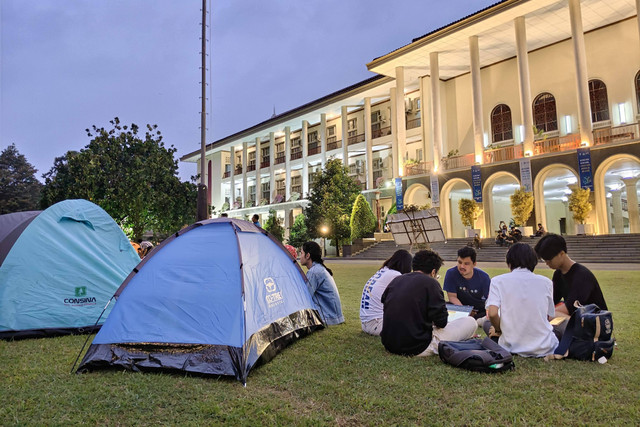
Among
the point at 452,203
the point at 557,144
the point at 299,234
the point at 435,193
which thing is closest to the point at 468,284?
the point at 557,144

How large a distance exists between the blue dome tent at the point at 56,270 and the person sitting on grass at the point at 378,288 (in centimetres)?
329

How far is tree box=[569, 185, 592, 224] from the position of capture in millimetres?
20016

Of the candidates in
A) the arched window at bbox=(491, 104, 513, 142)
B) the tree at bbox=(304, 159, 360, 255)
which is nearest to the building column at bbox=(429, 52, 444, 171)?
the arched window at bbox=(491, 104, 513, 142)

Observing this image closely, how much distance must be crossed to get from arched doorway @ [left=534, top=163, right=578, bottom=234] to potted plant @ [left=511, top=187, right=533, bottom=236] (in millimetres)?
977

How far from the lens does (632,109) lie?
22.0 m

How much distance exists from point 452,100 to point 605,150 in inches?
437

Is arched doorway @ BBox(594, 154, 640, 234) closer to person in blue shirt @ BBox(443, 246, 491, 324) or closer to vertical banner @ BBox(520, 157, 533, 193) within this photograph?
vertical banner @ BBox(520, 157, 533, 193)

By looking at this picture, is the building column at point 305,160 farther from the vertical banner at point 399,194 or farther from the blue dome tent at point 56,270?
the blue dome tent at point 56,270

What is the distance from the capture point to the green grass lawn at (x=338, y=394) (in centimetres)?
277

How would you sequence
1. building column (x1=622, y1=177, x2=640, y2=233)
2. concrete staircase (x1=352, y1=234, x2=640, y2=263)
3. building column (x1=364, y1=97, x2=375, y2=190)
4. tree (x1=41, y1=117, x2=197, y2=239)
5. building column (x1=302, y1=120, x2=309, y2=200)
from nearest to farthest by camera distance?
tree (x1=41, y1=117, x2=197, y2=239)
concrete staircase (x1=352, y1=234, x2=640, y2=263)
building column (x1=622, y1=177, x2=640, y2=233)
building column (x1=364, y1=97, x2=375, y2=190)
building column (x1=302, y1=120, x2=309, y2=200)

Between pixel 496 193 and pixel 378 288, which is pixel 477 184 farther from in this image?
pixel 378 288

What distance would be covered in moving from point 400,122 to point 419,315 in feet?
85.2

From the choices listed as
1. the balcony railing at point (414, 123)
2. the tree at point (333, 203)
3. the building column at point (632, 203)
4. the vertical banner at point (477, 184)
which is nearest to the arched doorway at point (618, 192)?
the building column at point (632, 203)

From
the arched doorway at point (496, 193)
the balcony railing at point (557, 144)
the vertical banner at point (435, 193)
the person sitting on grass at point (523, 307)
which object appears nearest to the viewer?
the person sitting on grass at point (523, 307)
